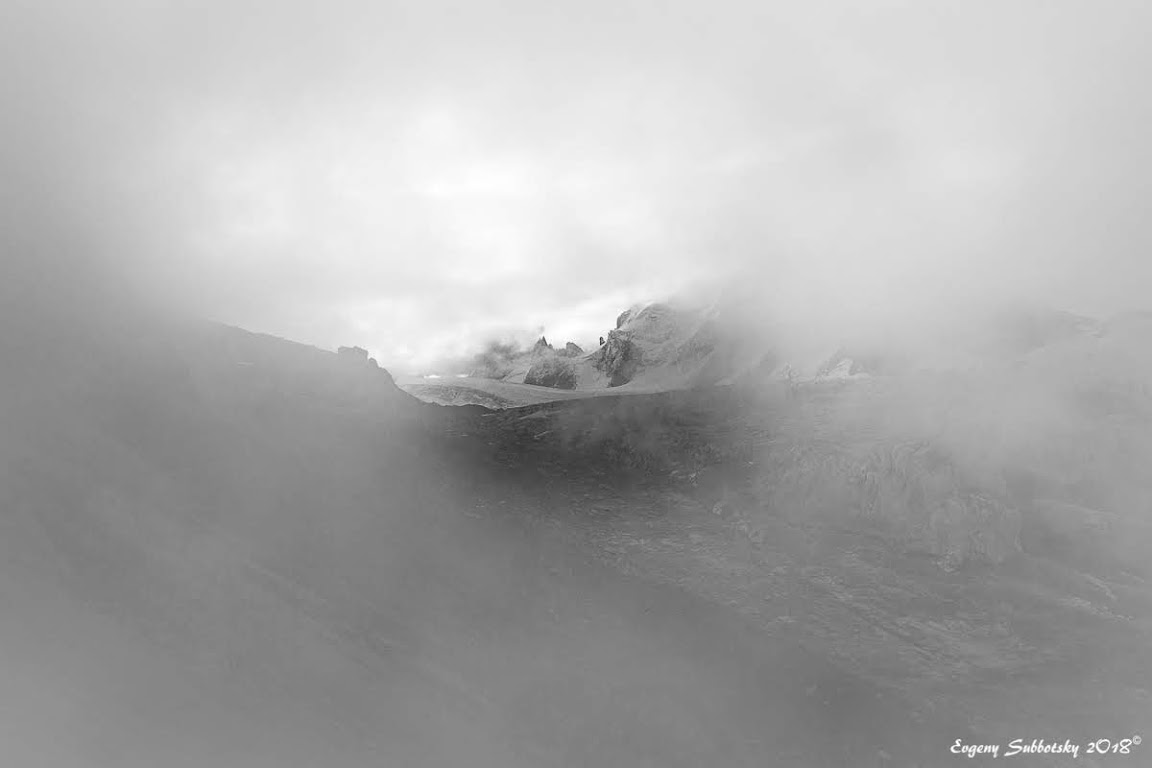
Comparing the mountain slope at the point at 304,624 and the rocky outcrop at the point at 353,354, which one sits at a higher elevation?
the rocky outcrop at the point at 353,354

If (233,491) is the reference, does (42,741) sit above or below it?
below

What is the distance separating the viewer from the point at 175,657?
2212cm

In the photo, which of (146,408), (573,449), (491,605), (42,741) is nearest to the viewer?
(42,741)

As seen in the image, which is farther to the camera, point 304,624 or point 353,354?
point 353,354

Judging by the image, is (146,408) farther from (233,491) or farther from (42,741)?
(42,741)

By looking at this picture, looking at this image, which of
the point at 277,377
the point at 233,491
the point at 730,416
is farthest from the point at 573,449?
the point at 233,491

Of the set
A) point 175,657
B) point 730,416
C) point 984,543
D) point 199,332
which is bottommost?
point 175,657

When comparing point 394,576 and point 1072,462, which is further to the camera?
point 1072,462

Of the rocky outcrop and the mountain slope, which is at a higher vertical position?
the rocky outcrop

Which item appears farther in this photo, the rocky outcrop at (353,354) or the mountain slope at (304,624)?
the rocky outcrop at (353,354)

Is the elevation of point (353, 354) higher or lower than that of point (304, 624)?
higher

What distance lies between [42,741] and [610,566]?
81.9 feet

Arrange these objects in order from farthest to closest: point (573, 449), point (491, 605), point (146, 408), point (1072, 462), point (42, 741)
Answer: point (573, 449), point (1072, 462), point (146, 408), point (491, 605), point (42, 741)

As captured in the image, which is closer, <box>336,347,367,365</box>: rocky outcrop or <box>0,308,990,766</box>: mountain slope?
<box>0,308,990,766</box>: mountain slope
